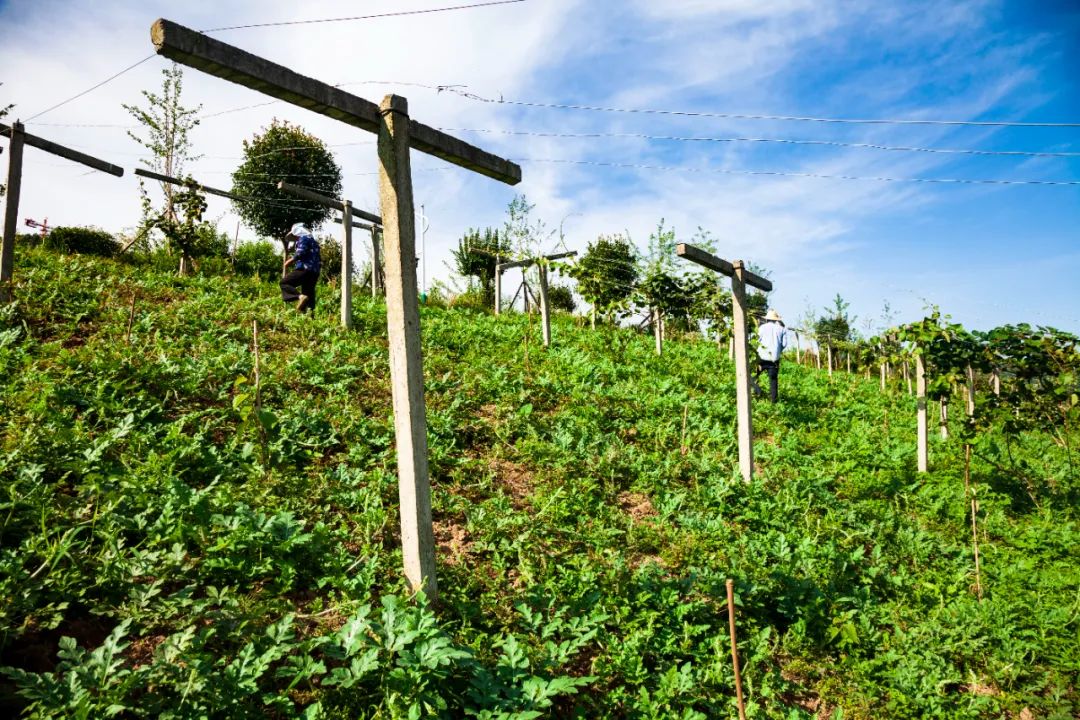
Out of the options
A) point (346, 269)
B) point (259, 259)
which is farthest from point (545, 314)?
point (259, 259)

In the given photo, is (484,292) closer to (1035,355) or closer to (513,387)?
(513,387)

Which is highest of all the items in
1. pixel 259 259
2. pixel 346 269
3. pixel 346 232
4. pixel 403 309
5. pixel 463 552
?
pixel 259 259

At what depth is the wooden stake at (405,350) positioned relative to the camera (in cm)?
343

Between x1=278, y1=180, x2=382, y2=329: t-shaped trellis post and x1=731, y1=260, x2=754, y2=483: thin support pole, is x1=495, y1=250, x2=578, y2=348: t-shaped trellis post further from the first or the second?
x1=731, y1=260, x2=754, y2=483: thin support pole

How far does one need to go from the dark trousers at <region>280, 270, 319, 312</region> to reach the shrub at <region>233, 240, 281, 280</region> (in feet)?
15.5

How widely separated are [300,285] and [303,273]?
15.3 inches

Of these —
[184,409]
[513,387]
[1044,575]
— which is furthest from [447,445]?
[1044,575]

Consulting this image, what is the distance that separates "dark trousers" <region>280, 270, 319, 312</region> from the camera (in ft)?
31.3

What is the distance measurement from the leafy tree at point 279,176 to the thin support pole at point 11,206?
19389 mm

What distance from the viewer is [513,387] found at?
7816mm

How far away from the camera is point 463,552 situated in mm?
4348

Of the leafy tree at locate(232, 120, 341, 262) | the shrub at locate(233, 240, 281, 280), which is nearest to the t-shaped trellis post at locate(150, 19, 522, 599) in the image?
the shrub at locate(233, 240, 281, 280)

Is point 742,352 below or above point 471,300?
below

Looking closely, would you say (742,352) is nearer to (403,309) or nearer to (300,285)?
(403,309)
